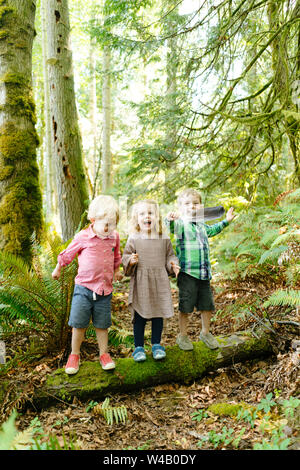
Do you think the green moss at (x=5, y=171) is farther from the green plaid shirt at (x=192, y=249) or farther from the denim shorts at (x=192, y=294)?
the denim shorts at (x=192, y=294)

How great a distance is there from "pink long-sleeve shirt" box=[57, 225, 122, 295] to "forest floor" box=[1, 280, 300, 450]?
844mm

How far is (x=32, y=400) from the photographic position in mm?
2732

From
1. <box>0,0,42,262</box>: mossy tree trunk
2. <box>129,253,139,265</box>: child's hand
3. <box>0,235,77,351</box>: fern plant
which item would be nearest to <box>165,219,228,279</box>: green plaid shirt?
<box>129,253,139,265</box>: child's hand

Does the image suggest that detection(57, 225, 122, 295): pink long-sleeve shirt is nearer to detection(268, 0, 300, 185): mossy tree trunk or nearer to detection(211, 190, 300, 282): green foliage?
detection(211, 190, 300, 282): green foliage

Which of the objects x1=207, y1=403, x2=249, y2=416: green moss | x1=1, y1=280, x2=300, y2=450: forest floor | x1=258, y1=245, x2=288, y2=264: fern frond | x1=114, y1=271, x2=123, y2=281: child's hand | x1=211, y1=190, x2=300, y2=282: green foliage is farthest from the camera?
x1=258, y1=245, x2=288, y2=264: fern frond

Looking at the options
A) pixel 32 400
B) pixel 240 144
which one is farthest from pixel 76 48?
pixel 32 400

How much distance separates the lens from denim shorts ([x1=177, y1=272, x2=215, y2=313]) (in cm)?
333

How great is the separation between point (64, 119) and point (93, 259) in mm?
2810

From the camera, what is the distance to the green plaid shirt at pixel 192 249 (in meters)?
3.36

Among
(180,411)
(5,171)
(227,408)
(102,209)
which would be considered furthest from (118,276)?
(5,171)

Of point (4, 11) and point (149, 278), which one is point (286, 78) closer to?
point (149, 278)

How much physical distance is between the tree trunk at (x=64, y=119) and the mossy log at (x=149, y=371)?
253 cm

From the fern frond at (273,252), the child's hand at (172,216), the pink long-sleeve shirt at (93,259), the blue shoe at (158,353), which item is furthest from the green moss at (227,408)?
the child's hand at (172,216)
